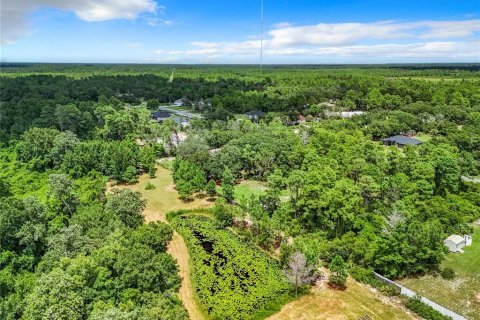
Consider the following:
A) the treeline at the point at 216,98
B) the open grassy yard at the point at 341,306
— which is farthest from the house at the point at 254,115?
the open grassy yard at the point at 341,306

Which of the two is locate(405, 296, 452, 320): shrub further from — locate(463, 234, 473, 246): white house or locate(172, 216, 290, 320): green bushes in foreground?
locate(463, 234, 473, 246): white house

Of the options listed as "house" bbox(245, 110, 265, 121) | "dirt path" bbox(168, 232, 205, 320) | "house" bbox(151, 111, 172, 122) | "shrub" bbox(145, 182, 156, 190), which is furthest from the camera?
"house" bbox(245, 110, 265, 121)

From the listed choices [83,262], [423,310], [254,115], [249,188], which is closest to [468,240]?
[423,310]

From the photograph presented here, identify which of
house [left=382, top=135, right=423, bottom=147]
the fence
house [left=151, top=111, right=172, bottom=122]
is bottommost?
the fence

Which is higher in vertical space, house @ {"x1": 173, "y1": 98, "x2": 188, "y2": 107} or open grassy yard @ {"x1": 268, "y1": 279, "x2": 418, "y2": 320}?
house @ {"x1": 173, "y1": 98, "x2": 188, "y2": 107}

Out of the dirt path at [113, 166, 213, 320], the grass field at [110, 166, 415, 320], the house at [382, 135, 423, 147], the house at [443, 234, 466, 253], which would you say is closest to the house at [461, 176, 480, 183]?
the house at [443, 234, 466, 253]

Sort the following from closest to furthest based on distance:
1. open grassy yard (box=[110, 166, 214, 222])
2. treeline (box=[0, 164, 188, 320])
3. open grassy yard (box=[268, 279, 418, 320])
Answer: treeline (box=[0, 164, 188, 320]), open grassy yard (box=[268, 279, 418, 320]), open grassy yard (box=[110, 166, 214, 222])

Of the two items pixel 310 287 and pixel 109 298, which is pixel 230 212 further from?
pixel 109 298

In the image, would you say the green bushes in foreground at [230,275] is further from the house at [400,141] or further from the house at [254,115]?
the house at [254,115]
